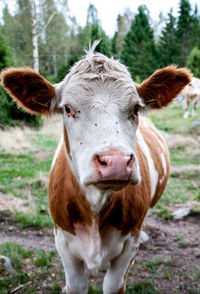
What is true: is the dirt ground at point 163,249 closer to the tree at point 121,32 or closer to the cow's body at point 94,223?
the cow's body at point 94,223

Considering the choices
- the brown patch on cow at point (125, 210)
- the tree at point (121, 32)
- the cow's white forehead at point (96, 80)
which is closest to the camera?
the cow's white forehead at point (96, 80)

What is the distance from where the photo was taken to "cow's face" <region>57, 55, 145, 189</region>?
1413mm

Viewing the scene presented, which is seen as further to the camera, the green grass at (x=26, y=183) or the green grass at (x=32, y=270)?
the green grass at (x=26, y=183)

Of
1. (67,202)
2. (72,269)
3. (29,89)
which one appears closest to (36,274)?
(72,269)

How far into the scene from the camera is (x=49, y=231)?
3977 millimetres

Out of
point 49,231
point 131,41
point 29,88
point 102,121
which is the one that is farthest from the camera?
point 131,41

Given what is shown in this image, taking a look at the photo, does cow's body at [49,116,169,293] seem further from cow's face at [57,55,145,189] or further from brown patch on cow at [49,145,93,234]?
cow's face at [57,55,145,189]

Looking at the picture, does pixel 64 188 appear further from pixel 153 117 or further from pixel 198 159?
pixel 153 117

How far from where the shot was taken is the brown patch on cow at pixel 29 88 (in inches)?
78.4

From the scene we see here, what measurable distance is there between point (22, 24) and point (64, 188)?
10.4 m

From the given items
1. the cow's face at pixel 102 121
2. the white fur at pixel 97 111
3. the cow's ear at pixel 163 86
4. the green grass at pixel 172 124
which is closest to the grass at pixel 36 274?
the white fur at pixel 97 111

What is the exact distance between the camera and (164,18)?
3174 millimetres

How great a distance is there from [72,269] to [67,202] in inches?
27.5

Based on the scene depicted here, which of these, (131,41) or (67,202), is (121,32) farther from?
(67,202)
